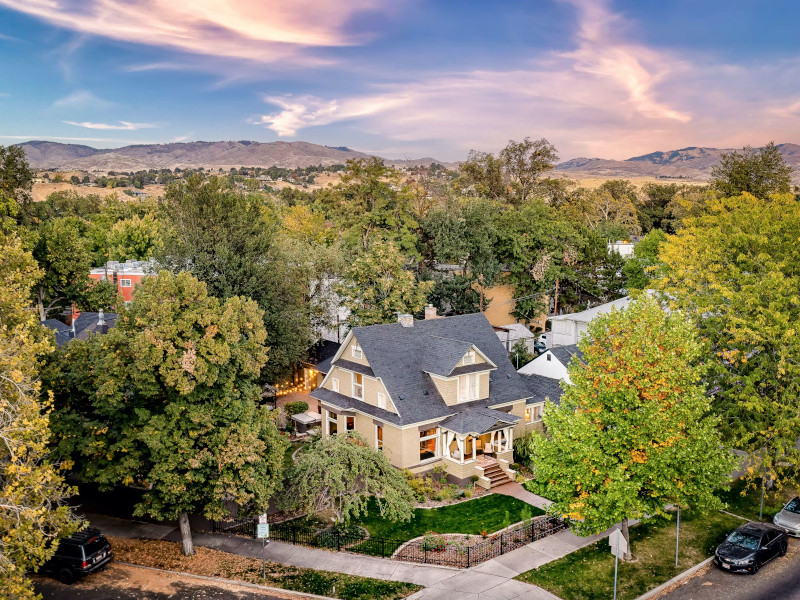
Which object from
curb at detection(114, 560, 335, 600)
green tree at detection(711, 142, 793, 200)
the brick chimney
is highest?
green tree at detection(711, 142, 793, 200)

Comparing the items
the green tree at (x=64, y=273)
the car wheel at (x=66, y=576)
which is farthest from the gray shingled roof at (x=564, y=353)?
the green tree at (x=64, y=273)

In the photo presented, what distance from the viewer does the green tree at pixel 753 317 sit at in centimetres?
2545

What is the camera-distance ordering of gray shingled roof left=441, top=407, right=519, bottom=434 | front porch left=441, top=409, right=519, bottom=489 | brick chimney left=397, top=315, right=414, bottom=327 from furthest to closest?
brick chimney left=397, top=315, right=414, bottom=327
front porch left=441, top=409, right=519, bottom=489
gray shingled roof left=441, top=407, right=519, bottom=434

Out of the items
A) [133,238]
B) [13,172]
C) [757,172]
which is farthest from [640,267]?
[133,238]

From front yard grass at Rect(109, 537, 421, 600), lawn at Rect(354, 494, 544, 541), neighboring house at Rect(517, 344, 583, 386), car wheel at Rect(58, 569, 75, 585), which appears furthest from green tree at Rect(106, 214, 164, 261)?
lawn at Rect(354, 494, 544, 541)

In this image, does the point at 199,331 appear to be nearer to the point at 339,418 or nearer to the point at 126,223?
the point at 339,418

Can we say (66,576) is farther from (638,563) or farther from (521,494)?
(638,563)

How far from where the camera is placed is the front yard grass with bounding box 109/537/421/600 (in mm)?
19984

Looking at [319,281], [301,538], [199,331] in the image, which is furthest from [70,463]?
[319,281]

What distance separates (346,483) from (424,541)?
162 inches

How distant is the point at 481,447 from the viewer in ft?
104

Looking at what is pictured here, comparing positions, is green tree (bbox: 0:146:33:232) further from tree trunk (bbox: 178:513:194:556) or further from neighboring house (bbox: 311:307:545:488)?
tree trunk (bbox: 178:513:194:556)

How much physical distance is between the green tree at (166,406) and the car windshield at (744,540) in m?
18.2

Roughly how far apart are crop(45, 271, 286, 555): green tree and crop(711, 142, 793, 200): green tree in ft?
188
